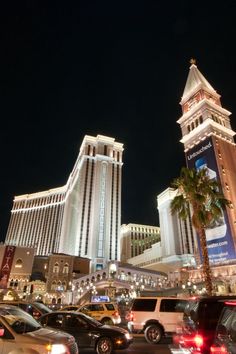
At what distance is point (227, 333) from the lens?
15.2ft

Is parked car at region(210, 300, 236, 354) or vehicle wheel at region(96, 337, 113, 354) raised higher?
parked car at region(210, 300, 236, 354)

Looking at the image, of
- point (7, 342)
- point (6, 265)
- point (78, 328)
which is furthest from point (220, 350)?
point (6, 265)

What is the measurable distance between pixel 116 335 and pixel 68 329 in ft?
6.74

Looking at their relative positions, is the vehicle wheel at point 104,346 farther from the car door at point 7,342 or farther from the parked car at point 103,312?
the parked car at point 103,312

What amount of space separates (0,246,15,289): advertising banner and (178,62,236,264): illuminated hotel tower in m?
57.8

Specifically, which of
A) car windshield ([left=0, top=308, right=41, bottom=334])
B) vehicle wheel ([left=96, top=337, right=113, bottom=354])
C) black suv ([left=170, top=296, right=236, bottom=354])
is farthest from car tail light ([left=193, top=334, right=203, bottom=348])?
vehicle wheel ([left=96, top=337, right=113, bottom=354])

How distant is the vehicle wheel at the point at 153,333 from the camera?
540 inches

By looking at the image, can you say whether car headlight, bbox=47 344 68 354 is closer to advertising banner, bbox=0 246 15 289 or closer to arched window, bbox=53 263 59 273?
advertising banner, bbox=0 246 15 289

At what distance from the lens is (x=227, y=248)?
5828cm

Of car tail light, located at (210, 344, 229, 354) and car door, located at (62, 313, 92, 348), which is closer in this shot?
car tail light, located at (210, 344, 229, 354)

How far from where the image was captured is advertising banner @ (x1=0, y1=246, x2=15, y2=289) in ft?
256

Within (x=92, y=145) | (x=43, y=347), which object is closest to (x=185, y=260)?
(x=92, y=145)

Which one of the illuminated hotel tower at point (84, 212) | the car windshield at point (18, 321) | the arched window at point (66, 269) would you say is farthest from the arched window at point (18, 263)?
the car windshield at point (18, 321)

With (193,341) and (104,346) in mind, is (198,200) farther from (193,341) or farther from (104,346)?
(193,341)
